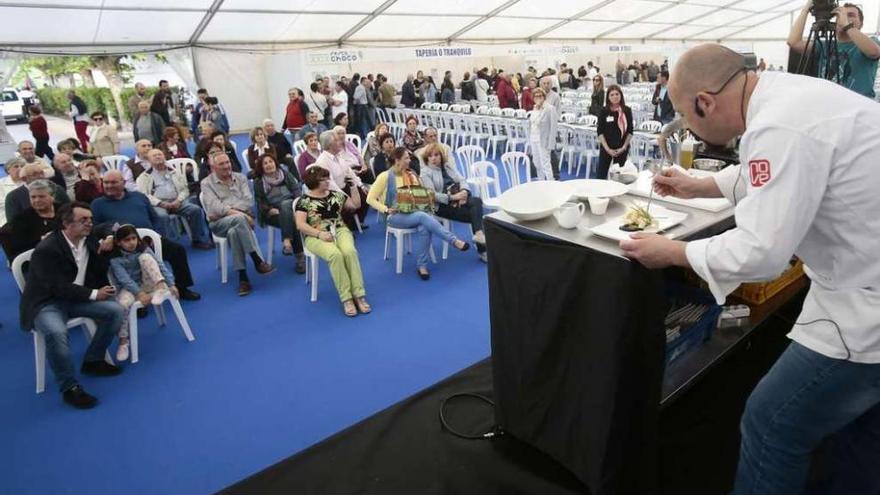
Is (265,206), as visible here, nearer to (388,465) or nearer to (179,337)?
(179,337)

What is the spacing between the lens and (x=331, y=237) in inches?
140

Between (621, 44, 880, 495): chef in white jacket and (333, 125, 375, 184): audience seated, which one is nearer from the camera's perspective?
(621, 44, 880, 495): chef in white jacket

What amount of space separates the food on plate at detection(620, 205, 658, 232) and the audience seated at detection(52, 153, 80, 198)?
4937 millimetres

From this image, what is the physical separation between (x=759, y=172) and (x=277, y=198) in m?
4.02

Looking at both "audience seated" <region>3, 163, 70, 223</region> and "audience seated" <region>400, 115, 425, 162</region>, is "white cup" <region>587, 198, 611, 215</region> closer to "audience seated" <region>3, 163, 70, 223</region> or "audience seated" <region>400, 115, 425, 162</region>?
"audience seated" <region>3, 163, 70, 223</region>

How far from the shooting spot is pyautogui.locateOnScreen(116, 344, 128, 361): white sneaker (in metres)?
2.98

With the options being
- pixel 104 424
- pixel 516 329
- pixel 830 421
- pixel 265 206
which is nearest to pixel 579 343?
pixel 516 329

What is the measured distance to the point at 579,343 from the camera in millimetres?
1497

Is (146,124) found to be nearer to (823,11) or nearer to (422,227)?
(422,227)

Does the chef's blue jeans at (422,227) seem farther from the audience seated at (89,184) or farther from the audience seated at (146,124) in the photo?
the audience seated at (146,124)

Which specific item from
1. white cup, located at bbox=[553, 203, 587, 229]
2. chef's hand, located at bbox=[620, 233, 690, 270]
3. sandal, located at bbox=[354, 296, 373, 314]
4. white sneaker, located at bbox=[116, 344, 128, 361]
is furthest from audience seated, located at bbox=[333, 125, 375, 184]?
chef's hand, located at bbox=[620, 233, 690, 270]

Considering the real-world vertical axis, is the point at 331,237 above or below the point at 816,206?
below

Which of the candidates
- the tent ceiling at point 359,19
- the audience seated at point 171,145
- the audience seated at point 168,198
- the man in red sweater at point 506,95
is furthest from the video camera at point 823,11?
the tent ceiling at point 359,19

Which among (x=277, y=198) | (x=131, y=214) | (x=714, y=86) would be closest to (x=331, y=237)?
(x=277, y=198)
